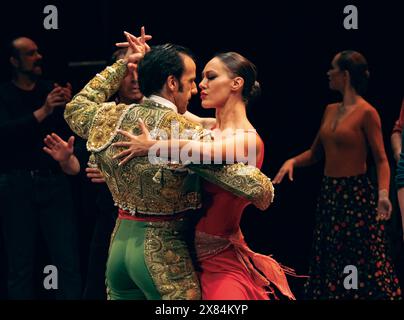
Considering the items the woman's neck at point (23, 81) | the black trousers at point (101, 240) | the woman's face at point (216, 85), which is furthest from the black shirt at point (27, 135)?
the woman's face at point (216, 85)

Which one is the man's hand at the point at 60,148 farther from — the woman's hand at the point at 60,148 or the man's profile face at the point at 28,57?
the man's profile face at the point at 28,57

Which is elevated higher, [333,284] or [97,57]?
[97,57]

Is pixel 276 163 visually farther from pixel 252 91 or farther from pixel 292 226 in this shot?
pixel 252 91

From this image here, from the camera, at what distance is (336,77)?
5.46 metres

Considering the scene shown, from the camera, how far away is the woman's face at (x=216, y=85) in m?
4.09

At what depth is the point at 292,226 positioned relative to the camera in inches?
234

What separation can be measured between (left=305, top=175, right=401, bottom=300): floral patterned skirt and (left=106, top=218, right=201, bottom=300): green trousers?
1.69 meters

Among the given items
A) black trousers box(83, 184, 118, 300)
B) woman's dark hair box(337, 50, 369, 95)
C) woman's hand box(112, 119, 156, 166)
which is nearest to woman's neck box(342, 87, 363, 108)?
woman's dark hair box(337, 50, 369, 95)

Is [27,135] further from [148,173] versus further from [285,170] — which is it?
[148,173]

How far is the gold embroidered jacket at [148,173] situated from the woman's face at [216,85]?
0.79 ft

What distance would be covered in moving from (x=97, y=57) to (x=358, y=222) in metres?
1.62

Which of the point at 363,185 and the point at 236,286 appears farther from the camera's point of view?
the point at 363,185

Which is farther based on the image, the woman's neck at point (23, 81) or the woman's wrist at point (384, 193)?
the woman's neck at point (23, 81)

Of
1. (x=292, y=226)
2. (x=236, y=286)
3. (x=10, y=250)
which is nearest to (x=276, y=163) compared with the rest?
(x=292, y=226)
